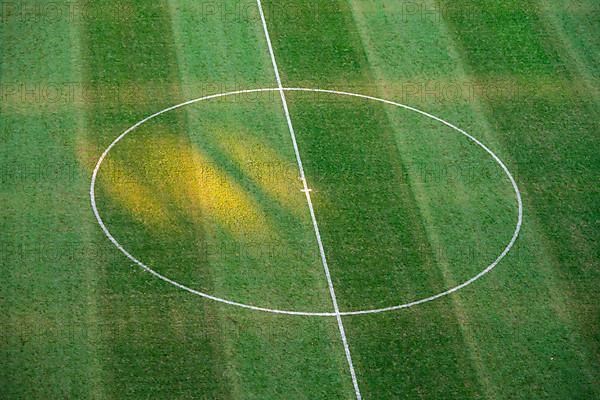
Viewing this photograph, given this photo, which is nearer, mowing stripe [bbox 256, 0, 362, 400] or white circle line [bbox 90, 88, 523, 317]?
mowing stripe [bbox 256, 0, 362, 400]

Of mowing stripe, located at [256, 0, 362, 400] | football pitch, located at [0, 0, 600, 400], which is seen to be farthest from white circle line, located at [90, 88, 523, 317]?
mowing stripe, located at [256, 0, 362, 400]

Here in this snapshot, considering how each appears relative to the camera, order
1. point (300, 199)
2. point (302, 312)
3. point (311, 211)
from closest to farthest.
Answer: point (302, 312) → point (311, 211) → point (300, 199)

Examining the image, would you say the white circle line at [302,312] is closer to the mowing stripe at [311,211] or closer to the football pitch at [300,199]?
the football pitch at [300,199]

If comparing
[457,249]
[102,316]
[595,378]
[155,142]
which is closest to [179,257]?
[102,316]

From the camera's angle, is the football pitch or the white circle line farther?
the white circle line

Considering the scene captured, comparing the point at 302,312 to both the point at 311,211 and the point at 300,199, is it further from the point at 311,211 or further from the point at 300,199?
the point at 300,199

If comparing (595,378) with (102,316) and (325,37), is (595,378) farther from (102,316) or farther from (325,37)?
(325,37)

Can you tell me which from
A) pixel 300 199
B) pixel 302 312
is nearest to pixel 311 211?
pixel 300 199

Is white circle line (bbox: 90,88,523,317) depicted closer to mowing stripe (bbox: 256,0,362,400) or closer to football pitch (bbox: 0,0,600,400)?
football pitch (bbox: 0,0,600,400)

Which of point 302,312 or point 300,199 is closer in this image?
point 302,312
